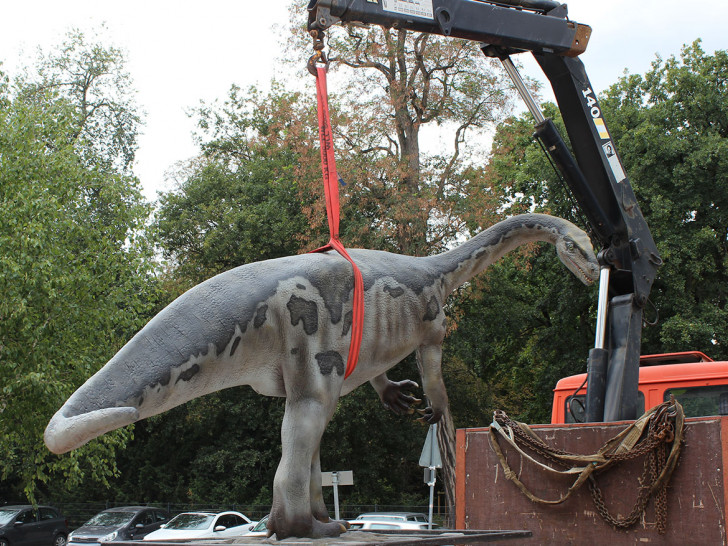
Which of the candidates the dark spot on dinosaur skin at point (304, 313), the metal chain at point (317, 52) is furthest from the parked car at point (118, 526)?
the metal chain at point (317, 52)

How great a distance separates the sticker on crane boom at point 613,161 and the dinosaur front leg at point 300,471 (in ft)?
12.3

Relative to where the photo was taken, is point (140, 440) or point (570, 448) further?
point (140, 440)

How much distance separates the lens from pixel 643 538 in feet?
15.7

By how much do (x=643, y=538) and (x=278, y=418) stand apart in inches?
683

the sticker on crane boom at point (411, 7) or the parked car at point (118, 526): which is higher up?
the sticker on crane boom at point (411, 7)

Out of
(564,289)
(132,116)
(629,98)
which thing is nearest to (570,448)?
(564,289)

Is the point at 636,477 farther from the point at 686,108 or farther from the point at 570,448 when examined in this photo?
the point at 686,108

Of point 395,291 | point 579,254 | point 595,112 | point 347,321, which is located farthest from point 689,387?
point 347,321

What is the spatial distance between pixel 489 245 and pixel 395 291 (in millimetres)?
1092

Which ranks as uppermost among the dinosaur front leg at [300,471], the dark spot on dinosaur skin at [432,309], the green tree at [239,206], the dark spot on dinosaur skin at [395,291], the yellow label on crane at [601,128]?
the green tree at [239,206]

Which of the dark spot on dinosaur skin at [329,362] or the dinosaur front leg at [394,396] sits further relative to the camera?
the dinosaur front leg at [394,396]

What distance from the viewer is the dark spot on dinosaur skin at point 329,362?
411 cm

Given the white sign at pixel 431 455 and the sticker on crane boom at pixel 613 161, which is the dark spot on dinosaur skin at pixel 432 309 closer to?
the sticker on crane boom at pixel 613 161

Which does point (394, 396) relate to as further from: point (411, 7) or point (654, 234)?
point (654, 234)
